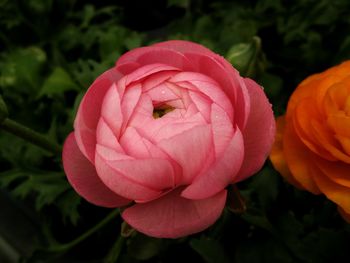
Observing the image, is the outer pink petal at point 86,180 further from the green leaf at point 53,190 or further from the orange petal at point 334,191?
the green leaf at point 53,190

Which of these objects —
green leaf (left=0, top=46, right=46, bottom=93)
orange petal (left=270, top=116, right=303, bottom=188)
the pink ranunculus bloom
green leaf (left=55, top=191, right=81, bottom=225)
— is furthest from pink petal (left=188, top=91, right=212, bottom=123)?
green leaf (left=0, top=46, right=46, bottom=93)

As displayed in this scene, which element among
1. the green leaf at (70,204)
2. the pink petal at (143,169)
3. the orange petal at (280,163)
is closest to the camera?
the pink petal at (143,169)

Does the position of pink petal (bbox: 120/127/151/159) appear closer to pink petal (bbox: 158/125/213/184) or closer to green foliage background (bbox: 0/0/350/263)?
pink petal (bbox: 158/125/213/184)

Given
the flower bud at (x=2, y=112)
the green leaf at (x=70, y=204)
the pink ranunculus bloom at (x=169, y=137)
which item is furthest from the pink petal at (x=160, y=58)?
the green leaf at (x=70, y=204)

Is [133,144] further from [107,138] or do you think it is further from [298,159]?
[298,159]

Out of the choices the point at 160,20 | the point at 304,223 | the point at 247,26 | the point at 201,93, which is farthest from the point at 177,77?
the point at 160,20

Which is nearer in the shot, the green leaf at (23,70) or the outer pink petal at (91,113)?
the outer pink petal at (91,113)

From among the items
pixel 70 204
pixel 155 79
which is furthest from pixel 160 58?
pixel 70 204
